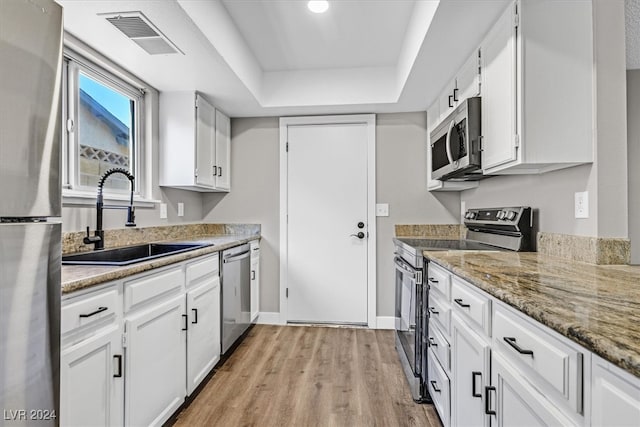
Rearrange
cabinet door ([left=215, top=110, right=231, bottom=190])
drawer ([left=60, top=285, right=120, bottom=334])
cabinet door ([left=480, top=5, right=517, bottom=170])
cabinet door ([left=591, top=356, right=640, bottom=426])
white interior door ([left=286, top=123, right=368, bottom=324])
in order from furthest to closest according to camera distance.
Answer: white interior door ([left=286, top=123, right=368, bottom=324])
cabinet door ([left=215, top=110, right=231, bottom=190])
cabinet door ([left=480, top=5, right=517, bottom=170])
drawer ([left=60, top=285, right=120, bottom=334])
cabinet door ([left=591, top=356, right=640, bottom=426])

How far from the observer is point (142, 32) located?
70.7 inches

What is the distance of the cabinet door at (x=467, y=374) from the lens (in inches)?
46.6

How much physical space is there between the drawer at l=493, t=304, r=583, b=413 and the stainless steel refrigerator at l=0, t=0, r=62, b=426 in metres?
1.27

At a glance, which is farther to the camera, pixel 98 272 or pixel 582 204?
pixel 582 204

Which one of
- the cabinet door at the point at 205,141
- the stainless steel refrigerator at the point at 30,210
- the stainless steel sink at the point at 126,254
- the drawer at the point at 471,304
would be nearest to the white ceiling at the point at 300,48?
the cabinet door at the point at 205,141

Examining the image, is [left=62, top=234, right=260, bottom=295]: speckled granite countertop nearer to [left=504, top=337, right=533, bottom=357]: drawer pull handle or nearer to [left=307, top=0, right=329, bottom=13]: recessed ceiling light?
[left=504, top=337, right=533, bottom=357]: drawer pull handle

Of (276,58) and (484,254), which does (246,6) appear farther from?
(484,254)

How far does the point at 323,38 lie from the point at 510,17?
1.40 m

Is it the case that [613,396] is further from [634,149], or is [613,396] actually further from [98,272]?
[634,149]

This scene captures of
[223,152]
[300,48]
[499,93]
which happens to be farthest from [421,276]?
[223,152]

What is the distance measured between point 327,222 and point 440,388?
6.29 ft

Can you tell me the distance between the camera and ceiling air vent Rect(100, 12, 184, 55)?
1654 millimetres

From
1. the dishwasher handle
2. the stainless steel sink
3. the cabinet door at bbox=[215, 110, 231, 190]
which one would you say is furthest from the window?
the dishwasher handle

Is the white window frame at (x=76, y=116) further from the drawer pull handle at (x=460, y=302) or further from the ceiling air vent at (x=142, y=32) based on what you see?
the drawer pull handle at (x=460, y=302)
